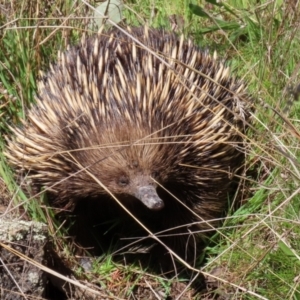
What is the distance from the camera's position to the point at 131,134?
2408 mm

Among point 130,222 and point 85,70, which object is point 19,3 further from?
point 130,222

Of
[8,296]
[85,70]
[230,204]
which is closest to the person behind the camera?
[8,296]

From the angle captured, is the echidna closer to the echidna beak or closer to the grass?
the echidna beak

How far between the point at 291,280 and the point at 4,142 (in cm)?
128

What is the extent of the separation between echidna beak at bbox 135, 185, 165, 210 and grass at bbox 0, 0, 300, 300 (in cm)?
25

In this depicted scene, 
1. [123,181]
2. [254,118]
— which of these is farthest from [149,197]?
[254,118]

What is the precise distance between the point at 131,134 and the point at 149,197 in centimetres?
24

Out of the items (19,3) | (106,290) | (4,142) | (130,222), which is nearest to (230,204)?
(130,222)

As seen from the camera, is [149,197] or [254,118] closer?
[149,197]

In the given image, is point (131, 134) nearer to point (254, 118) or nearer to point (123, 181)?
point (123, 181)

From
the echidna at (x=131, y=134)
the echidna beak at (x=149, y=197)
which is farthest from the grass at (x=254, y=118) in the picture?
the echidna beak at (x=149, y=197)

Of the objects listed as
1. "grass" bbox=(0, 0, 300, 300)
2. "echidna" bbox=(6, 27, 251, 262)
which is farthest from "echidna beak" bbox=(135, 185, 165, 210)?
"grass" bbox=(0, 0, 300, 300)

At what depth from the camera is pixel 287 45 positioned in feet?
9.74

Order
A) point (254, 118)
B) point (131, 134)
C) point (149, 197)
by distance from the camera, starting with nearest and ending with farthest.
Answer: point (149, 197), point (131, 134), point (254, 118)
